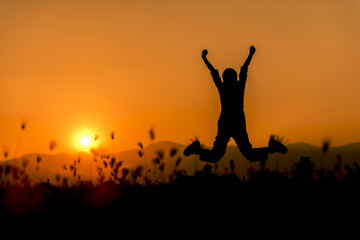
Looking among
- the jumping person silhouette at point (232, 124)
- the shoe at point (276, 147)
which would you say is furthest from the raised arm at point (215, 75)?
the shoe at point (276, 147)

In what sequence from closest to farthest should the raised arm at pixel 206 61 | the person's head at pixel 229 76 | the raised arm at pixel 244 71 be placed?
the person's head at pixel 229 76 < the raised arm at pixel 244 71 < the raised arm at pixel 206 61

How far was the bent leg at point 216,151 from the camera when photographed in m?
8.55

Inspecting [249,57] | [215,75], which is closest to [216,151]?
[215,75]

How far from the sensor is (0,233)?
6.82m

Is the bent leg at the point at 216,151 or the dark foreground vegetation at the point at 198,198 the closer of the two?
the dark foreground vegetation at the point at 198,198

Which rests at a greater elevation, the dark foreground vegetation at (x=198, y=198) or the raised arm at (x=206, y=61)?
the raised arm at (x=206, y=61)

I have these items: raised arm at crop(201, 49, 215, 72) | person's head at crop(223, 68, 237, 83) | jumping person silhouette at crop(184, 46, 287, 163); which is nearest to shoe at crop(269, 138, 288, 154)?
jumping person silhouette at crop(184, 46, 287, 163)

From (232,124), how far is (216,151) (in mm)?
543

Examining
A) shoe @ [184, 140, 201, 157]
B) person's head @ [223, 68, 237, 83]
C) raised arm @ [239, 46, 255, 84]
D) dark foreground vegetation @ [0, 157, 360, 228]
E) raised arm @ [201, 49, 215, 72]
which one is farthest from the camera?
shoe @ [184, 140, 201, 157]

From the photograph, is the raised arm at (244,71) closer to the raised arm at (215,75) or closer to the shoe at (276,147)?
Answer: the raised arm at (215,75)

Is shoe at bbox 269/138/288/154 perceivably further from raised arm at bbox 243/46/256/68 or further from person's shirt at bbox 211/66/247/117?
raised arm at bbox 243/46/256/68

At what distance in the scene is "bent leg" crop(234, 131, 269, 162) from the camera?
8516 mm

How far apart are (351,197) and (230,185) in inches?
70.8

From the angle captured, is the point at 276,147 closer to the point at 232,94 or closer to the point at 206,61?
the point at 232,94
